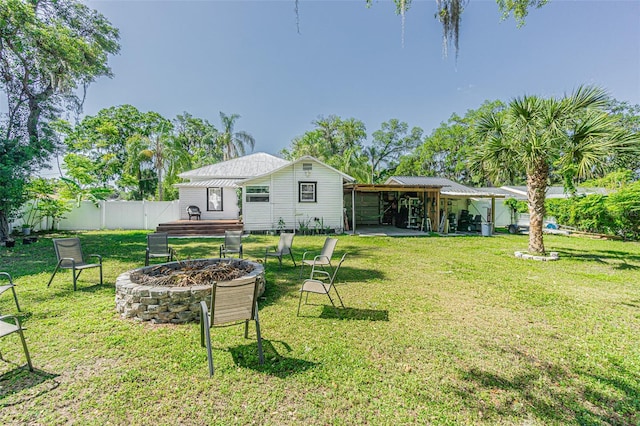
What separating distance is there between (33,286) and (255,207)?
965 centimetres

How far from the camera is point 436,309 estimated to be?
4.75 metres

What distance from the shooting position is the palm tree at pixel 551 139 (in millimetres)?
7801

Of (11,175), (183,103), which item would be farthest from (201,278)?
(183,103)

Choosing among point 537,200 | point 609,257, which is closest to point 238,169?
point 537,200

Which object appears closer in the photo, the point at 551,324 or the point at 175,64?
the point at 551,324

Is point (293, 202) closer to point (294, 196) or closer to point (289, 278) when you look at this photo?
point (294, 196)

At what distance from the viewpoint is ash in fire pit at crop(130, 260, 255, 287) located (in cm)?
463

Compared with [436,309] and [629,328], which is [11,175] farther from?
[629,328]

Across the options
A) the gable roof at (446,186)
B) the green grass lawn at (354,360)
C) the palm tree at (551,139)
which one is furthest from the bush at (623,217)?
the green grass lawn at (354,360)

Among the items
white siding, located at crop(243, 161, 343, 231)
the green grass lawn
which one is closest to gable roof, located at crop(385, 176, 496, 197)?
white siding, located at crop(243, 161, 343, 231)

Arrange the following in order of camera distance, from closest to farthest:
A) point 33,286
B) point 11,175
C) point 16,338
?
point 16,338, point 33,286, point 11,175

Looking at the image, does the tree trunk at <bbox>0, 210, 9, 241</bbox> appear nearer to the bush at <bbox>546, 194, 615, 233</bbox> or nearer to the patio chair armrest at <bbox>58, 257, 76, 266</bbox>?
the patio chair armrest at <bbox>58, 257, 76, 266</bbox>

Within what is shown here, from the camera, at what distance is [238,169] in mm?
19859

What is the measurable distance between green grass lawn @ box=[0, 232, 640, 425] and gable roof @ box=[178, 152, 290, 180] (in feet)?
42.4
